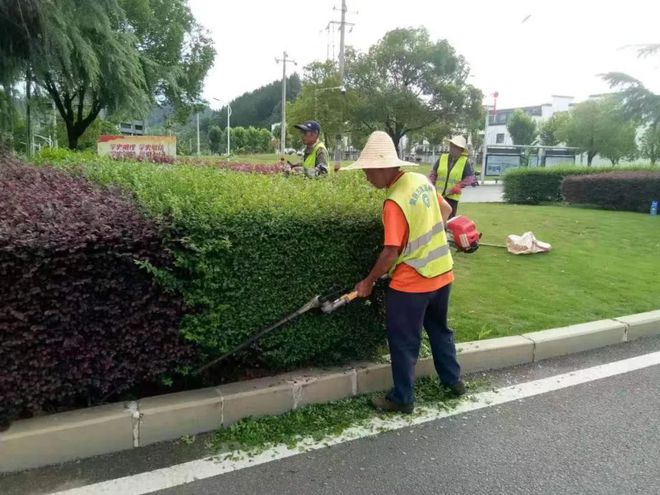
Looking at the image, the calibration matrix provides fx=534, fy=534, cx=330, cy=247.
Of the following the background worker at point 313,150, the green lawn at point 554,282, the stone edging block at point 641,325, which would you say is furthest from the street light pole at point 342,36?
the stone edging block at point 641,325

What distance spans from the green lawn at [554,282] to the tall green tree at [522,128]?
6153cm

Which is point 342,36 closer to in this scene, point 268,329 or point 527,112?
point 268,329

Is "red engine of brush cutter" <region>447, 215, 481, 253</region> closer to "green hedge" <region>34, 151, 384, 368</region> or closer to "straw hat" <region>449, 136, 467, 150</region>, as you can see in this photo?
"green hedge" <region>34, 151, 384, 368</region>

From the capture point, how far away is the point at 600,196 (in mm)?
16625

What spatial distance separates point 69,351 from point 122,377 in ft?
1.08

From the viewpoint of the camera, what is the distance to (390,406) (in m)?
3.46

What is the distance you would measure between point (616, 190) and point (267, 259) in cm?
1599

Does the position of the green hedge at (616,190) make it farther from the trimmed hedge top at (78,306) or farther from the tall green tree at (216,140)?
the tall green tree at (216,140)

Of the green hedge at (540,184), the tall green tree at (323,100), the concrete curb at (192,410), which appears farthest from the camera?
the tall green tree at (323,100)

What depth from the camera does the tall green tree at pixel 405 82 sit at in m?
40.8

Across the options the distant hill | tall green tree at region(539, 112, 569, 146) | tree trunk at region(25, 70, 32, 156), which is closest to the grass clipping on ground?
tree trunk at region(25, 70, 32, 156)

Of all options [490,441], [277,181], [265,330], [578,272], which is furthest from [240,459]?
[578,272]

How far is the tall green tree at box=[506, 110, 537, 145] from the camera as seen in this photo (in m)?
67.2

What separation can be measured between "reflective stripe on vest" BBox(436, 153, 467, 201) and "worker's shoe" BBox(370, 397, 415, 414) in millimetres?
4341
